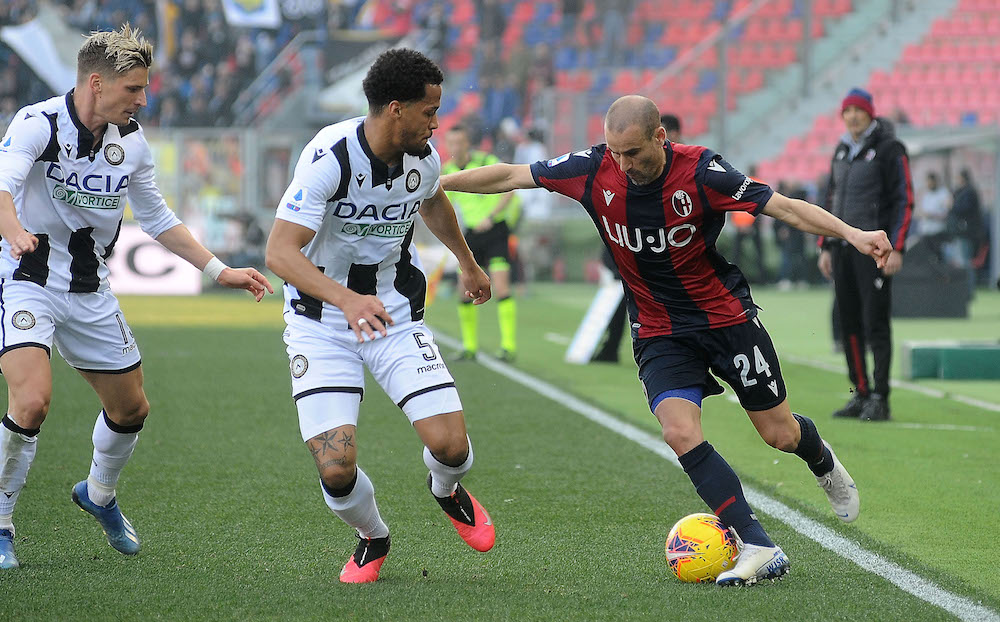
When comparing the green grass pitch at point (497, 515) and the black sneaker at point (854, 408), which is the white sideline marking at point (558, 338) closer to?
the green grass pitch at point (497, 515)

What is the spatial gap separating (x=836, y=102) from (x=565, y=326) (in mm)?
13454

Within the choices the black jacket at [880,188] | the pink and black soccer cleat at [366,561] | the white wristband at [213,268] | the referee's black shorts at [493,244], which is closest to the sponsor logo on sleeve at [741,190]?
the pink and black soccer cleat at [366,561]

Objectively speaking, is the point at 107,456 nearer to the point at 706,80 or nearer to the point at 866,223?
the point at 866,223

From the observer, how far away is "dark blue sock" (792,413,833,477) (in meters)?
5.31

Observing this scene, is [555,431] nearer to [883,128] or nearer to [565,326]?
[883,128]

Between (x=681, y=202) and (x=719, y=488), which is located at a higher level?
(x=681, y=202)

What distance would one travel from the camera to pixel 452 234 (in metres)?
5.20

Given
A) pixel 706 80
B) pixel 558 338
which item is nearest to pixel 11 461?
pixel 558 338

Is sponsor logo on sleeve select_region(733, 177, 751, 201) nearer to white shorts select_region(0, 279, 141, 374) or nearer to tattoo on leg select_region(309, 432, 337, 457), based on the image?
tattoo on leg select_region(309, 432, 337, 457)

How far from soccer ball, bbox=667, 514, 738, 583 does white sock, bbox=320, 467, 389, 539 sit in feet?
3.54

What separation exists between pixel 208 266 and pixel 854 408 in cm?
532

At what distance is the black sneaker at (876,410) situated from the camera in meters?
9.01

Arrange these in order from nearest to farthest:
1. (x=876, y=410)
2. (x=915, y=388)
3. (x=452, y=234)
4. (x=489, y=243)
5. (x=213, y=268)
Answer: (x=452, y=234) → (x=213, y=268) → (x=876, y=410) → (x=915, y=388) → (x=489, y=243)

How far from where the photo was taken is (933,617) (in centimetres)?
431
